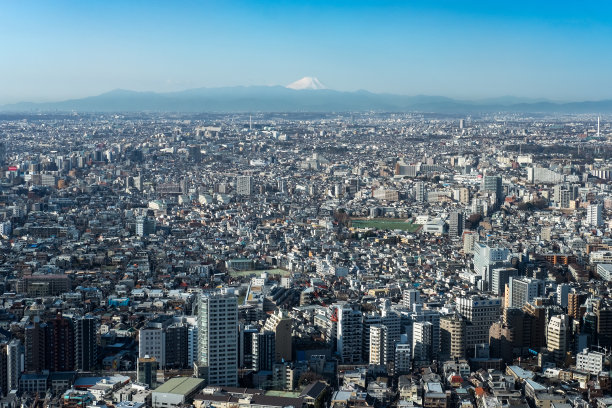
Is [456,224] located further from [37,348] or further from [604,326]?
[37,348]

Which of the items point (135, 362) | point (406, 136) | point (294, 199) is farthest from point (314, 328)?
point (406, 136)

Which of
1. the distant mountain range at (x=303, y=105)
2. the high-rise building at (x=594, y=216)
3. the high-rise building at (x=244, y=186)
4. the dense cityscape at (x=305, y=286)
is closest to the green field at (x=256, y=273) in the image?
the dense cityscape at (x=305, y=286)

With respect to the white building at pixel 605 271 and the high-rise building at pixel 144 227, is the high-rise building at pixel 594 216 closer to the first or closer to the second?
the white building at pixel 605 271

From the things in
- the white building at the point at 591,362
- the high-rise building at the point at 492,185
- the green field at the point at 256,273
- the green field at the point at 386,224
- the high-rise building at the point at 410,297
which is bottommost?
the green field at the point at 386,224

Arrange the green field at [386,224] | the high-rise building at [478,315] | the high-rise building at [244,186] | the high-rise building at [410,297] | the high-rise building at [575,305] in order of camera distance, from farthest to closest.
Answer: the high-rise building at [244,186] < the green field at [386,224] < the high-rise building at [410,297] < the high-rise building at [575,305] < the high-rise building at [478,315]

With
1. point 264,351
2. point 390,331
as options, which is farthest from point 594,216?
point 264,351

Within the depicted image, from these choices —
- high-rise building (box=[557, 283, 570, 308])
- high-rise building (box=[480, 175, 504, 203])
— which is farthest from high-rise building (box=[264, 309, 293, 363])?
high-rise building (box=[480, 175, 504, 203])
